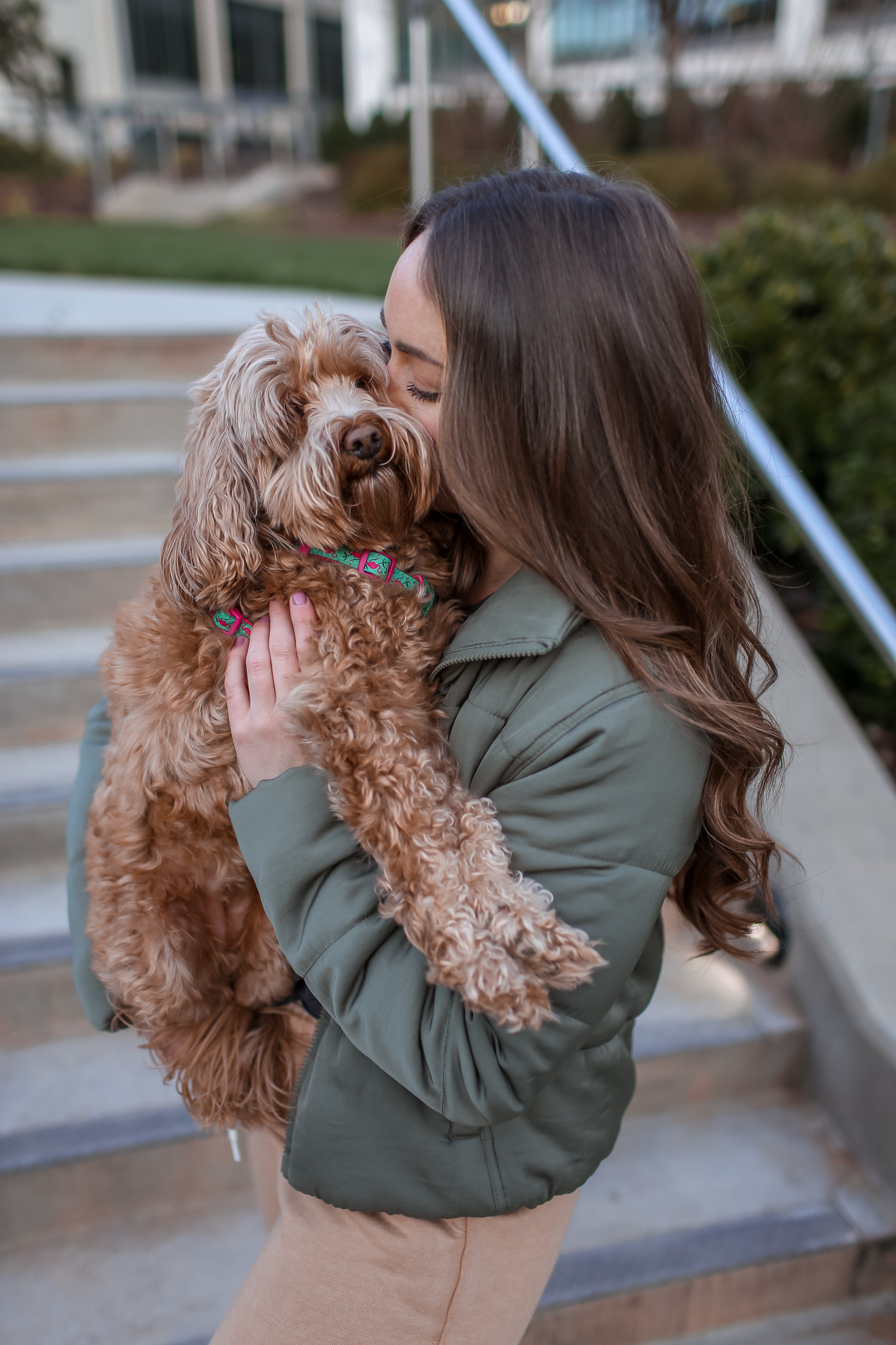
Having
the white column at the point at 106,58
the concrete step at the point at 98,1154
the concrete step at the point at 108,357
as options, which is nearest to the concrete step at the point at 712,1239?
the concrete step at the point at 98,1154

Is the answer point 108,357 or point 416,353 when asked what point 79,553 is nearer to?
point 108,357

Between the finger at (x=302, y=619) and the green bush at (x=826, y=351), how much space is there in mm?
2724

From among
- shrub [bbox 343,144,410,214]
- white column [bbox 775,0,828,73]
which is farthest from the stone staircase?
white column [bbox 775,0,828,73]

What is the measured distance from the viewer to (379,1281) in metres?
1.40

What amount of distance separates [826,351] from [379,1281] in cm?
410

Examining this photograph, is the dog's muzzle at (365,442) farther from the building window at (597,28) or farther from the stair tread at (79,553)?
the building window at (597,28)

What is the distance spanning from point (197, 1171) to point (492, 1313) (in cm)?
127

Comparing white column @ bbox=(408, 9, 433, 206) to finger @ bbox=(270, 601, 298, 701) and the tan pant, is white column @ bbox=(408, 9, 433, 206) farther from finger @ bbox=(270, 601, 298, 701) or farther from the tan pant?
the tan pant

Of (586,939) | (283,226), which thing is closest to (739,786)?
(586,939)

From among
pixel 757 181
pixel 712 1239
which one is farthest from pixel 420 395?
pixel 757 181

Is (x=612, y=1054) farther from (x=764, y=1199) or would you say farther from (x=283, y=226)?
(x=283, y=226)

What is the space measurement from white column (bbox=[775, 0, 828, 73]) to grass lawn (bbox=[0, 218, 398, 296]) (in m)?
12.2

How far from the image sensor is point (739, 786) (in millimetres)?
1401

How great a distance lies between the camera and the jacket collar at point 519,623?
129 centimetres
